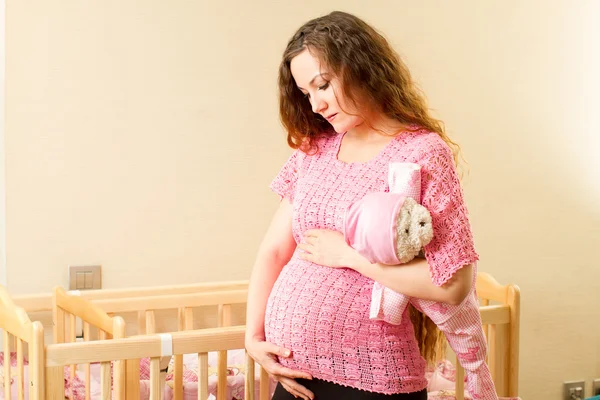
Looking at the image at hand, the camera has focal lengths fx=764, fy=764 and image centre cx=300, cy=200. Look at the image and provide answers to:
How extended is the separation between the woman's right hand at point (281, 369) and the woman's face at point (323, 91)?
0.44 m

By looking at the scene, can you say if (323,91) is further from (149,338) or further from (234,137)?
(234,137)

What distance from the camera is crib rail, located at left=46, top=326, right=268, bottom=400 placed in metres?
1.54

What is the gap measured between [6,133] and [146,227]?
47cm

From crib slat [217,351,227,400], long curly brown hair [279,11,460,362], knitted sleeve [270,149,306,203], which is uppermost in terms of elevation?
long curly brown hair [279,11,460,362]

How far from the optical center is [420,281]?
1.30 m

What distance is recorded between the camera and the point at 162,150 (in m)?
2.28

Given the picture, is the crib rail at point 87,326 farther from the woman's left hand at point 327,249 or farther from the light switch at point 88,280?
the woman's left hand at point 327,249

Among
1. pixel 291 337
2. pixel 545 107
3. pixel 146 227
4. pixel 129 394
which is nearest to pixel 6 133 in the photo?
Answer: pixel 146 227

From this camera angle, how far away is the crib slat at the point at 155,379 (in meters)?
1.61

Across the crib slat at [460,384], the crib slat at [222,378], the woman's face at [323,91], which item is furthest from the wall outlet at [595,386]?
the woman's face at [323,91]

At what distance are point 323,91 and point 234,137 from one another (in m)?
0.99

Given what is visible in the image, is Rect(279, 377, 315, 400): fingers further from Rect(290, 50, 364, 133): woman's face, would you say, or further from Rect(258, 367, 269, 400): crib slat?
Rect(290, 50, 364, 133): woman's face

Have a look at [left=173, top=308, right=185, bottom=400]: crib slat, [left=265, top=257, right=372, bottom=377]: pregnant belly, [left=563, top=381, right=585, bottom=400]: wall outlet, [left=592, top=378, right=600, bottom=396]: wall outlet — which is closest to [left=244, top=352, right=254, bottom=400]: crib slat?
[left=173, top=308, right=185, bottom=400]: crib slat

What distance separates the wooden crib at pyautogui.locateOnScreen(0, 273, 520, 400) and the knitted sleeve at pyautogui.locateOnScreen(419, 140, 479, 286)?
55cm
